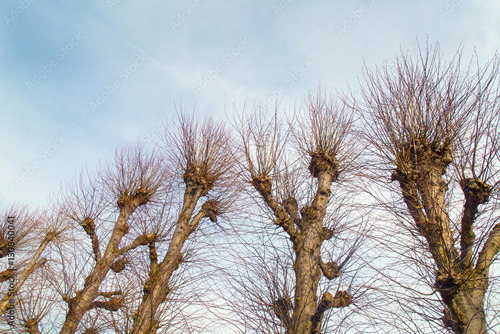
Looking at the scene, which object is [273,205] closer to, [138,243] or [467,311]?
[138,243]

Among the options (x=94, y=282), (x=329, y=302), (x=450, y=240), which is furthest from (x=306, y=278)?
(x=94, y=282)

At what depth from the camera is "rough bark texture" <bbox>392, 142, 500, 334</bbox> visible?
12.1ft

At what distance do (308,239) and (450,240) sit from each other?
2.22 m

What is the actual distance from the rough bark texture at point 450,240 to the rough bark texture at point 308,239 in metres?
1.40

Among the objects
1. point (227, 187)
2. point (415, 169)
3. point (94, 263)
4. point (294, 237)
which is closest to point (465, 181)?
point (415, 169)

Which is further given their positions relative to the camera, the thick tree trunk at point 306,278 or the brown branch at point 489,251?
the thick tree trunk at point 306,278

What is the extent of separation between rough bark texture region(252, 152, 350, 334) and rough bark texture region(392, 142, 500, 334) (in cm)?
140

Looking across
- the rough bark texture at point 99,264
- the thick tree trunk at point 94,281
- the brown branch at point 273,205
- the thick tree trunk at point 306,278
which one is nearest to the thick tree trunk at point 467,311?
the thick tree trunk at point 306,278

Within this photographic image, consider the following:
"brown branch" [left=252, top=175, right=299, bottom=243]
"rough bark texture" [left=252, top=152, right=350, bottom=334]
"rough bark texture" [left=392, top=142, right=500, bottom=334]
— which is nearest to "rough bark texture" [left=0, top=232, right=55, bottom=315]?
"brown branch" [left=252, top=175, right=299, bottom=243]

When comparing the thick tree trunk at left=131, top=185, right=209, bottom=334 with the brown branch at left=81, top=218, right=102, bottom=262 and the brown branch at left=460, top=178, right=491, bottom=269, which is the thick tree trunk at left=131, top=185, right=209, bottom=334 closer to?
the brown branch at left=81, top=218, right=102, bottom=262

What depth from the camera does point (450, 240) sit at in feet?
13.8

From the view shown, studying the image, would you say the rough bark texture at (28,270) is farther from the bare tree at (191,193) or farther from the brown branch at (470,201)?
the brown branch at (470,201)

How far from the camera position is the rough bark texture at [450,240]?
3.70 m

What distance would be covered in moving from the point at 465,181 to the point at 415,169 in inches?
29.2
